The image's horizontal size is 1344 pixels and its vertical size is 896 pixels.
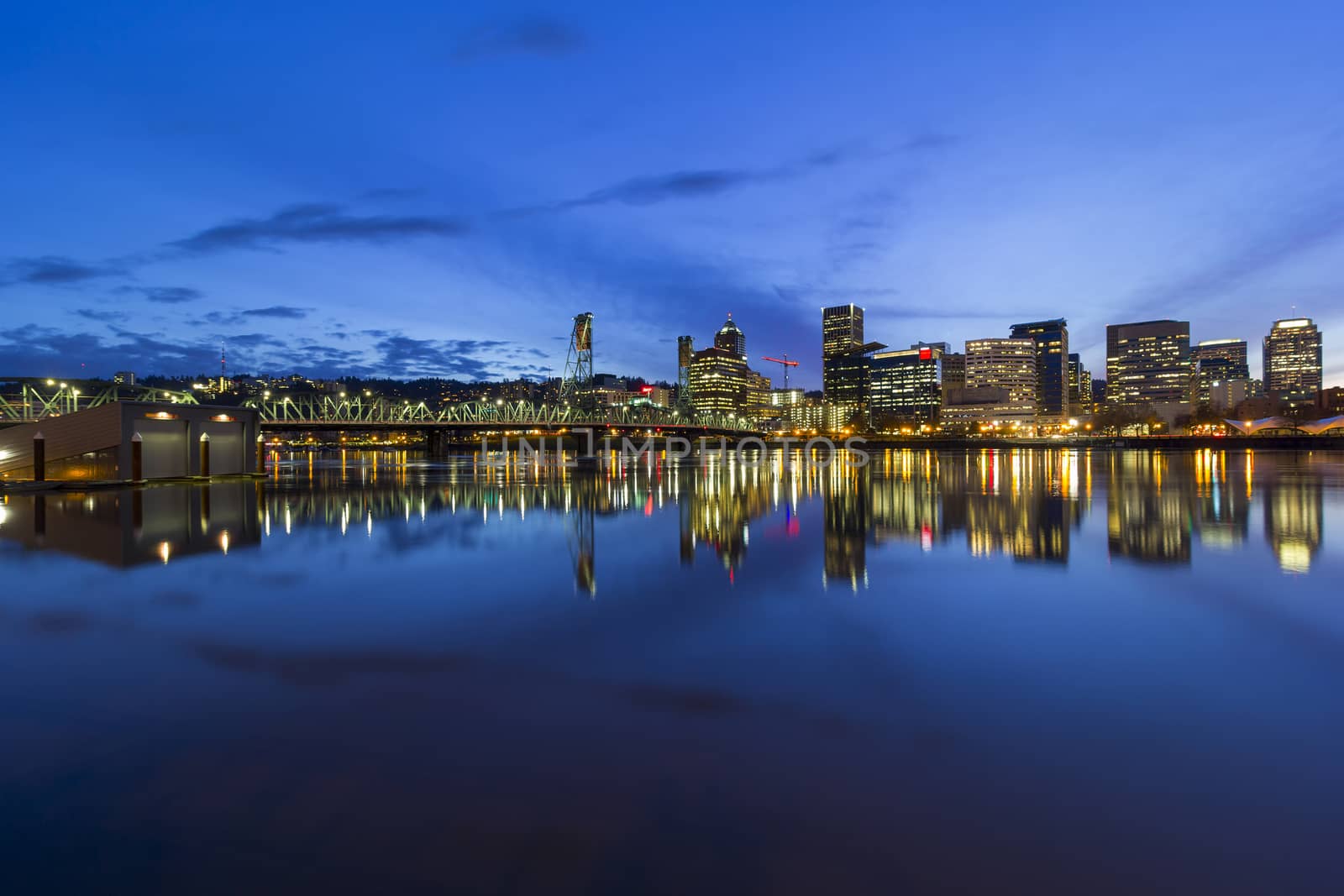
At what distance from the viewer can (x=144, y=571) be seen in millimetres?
12664

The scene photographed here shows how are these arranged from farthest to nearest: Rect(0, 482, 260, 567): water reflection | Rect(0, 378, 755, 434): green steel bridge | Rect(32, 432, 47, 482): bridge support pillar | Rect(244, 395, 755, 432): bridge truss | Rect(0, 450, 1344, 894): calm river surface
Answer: Rect(244, 395, 755, 432): bridge truss → Rect(0, 378, 755, 434): green steel bridge → Rect(32, 432, 47, 482): bridge support pillar → Rect(0, 482, 260, 567): water reflection → Rect(0, 450, 1344, 894): calm river surface

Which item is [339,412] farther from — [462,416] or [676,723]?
[676,723]

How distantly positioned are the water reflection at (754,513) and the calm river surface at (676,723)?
0.99m

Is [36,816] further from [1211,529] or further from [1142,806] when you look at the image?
[1211,529]

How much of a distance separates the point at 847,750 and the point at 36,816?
5406 mm

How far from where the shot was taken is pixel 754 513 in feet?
72.8

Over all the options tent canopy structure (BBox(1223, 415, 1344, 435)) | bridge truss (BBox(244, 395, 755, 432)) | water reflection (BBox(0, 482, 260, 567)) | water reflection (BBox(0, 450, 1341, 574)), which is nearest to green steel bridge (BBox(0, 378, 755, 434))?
bridge truss (BBox(244, 395, 755, 432))

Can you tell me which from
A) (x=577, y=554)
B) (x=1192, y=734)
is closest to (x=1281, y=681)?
(x=1192, y=734)

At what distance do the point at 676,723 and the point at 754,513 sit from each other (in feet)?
54.6

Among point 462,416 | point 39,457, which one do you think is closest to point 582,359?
point 462,416

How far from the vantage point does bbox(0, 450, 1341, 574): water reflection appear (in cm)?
1485

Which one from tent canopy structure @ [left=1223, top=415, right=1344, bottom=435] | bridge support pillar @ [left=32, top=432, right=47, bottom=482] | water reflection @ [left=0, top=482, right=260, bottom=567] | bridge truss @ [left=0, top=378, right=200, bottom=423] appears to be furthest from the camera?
tent canopy structure @ [left=1223, top=415, right=1344, bottom=435]

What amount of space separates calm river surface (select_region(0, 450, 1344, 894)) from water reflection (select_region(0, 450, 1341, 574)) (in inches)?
38.9

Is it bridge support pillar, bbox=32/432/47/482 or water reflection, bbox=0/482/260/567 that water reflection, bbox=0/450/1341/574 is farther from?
bridge support pillar, bbox=32/432/47/482
